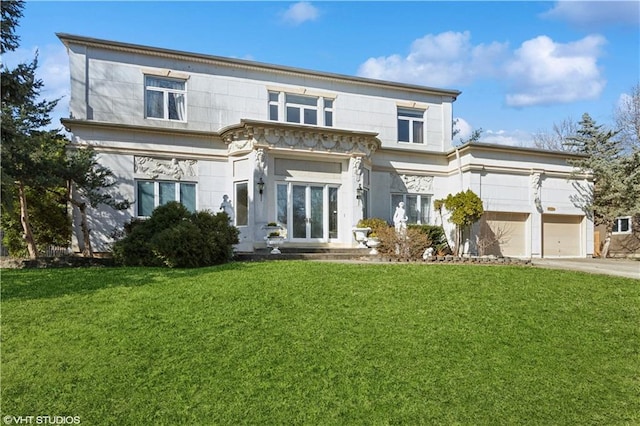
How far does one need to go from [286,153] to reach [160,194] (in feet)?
15.9

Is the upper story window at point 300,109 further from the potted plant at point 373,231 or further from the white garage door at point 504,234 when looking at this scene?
the white garage door at point 504,234

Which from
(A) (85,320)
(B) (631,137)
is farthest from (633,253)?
(A) (85,320)

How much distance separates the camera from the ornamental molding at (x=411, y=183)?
18.2 m

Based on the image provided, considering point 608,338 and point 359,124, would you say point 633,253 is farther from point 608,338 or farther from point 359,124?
point 608,338

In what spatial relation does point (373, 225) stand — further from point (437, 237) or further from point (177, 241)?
point (177, 241)

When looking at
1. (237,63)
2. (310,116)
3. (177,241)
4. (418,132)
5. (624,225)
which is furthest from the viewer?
(624,225)

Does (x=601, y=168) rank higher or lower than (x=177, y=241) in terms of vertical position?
higher

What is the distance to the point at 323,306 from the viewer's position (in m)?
6.64

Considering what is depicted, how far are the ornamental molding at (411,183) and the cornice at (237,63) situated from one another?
399 centimetres

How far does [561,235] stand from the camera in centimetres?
1933

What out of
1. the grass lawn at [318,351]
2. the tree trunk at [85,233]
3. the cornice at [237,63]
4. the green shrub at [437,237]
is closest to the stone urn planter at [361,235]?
the green shrub at [437,237]

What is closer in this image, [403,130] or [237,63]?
[237,63]

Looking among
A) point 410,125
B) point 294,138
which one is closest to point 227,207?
point 294,138

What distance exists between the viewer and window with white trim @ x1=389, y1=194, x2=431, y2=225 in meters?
18.3
